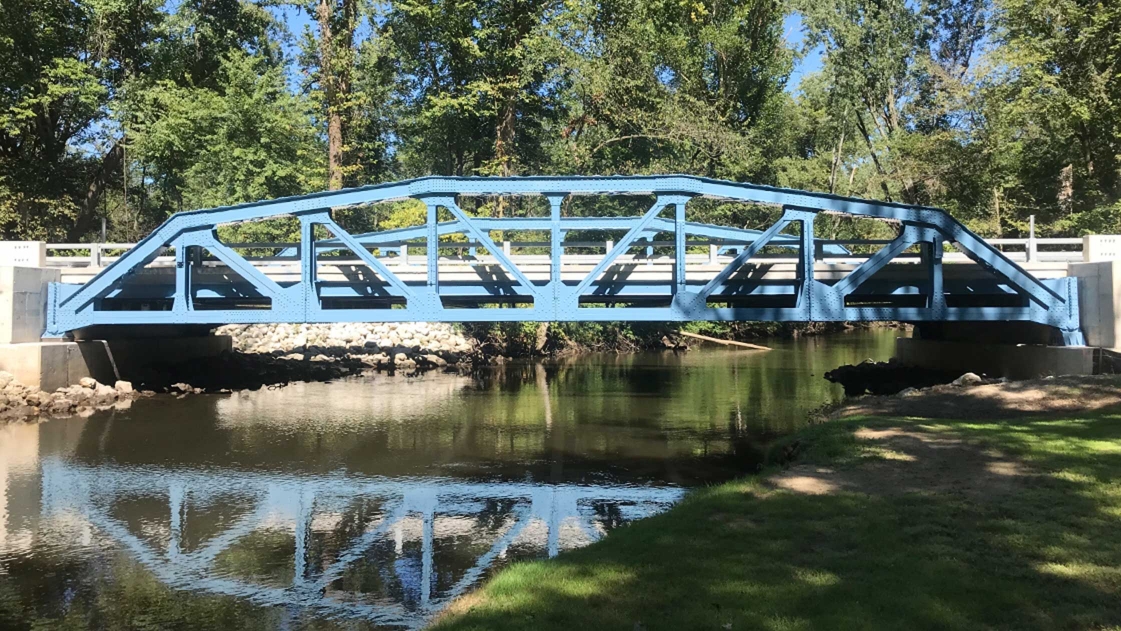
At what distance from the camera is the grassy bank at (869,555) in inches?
257

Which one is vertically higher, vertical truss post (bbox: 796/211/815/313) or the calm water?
vertical truss post (bbox: 796/211/815/313)

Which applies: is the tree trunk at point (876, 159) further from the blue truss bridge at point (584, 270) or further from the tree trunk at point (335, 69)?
the tree trunk at point (335, 69)

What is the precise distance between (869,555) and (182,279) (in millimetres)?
21888

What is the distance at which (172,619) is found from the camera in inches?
352

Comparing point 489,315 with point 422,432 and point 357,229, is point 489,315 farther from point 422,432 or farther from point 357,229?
point 357,229

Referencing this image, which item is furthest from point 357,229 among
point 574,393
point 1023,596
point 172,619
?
point 1023,596

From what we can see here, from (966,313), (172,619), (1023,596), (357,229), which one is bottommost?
(172,619)

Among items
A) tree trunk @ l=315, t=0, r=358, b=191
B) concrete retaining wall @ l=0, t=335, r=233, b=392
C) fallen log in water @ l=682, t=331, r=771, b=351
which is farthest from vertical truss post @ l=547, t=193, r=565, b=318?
fallen log in water @ l=682, t=331, r=771, b=351

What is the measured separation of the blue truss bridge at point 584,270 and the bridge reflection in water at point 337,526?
8.11 metres

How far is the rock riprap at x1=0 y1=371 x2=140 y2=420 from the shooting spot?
23.5m

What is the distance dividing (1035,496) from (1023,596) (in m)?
3.07

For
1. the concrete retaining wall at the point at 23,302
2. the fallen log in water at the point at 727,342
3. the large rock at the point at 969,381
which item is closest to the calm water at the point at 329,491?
the concrete retaining wall at the point at 23,302

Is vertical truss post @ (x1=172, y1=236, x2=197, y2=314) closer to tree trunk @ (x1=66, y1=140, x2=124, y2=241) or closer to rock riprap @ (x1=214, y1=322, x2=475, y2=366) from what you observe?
rock riprap @ (x1=214, y1=322, x2=475, y2=366)

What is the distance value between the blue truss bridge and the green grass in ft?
41.4
